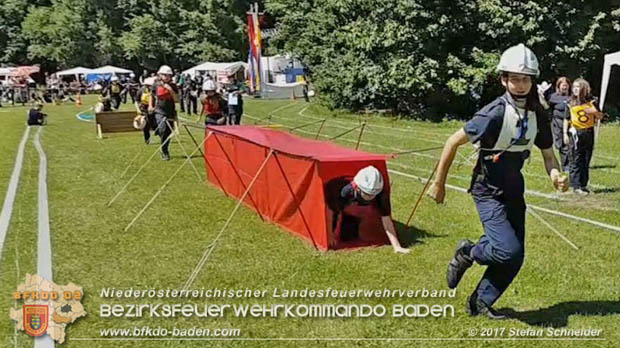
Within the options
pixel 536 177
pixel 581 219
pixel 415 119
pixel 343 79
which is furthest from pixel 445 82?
pixel 581 219

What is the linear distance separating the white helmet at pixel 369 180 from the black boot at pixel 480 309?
6.41 feet

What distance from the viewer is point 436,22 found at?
90.2 ft

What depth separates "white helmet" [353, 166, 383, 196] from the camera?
7.35 metres

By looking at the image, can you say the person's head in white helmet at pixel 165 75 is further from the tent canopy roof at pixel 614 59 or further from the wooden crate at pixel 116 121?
the tent canopy roof at pixel 614 59

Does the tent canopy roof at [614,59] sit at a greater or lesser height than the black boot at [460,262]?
greater

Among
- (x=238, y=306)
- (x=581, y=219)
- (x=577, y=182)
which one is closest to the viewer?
(x=238, y=306)

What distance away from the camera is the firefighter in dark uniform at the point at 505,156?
5.11 metres

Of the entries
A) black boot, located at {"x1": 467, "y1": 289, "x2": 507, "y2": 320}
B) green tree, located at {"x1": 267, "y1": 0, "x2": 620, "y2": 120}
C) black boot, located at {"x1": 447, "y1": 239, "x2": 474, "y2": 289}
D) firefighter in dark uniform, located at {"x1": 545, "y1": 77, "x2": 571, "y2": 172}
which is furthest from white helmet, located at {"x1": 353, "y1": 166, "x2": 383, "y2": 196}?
green tree, located at {"x1": 267, "y1": 0, "x2": 620, "y2": 120}

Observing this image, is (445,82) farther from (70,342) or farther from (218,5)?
(218,5)

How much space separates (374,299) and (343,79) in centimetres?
2534

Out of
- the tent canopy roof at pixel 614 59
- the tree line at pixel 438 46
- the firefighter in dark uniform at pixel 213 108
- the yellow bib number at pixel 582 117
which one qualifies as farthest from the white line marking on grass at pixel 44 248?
the tree line at pixel 438 46

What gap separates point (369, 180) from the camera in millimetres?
7344

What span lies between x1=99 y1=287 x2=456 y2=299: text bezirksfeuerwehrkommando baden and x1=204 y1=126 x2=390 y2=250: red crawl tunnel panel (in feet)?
4.27

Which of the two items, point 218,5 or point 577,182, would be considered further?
point 218,5
